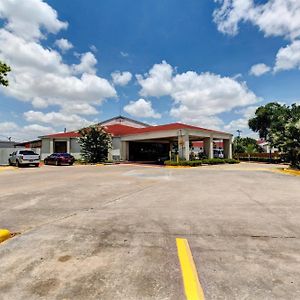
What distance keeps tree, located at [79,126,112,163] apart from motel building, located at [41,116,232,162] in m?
2.16

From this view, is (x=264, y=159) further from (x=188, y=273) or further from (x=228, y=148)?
(x=188, y=273)

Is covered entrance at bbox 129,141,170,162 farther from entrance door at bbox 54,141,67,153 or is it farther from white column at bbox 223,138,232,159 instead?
entrance door at bbox 54,141,67,153

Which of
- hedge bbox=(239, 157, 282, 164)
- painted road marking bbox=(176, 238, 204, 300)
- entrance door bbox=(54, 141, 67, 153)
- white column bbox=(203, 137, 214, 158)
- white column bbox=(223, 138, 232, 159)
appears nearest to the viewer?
painted road marking bbox=(176, 238, 204, 300)

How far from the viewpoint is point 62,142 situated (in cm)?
3797

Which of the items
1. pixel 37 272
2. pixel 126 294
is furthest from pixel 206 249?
pixel 37 272

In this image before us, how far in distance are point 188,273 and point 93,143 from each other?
29313 mm

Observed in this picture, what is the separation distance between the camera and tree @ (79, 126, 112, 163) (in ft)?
103

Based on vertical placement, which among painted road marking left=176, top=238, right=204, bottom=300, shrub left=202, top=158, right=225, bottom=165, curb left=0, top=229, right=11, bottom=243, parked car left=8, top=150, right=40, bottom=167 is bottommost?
painted road marking left=176, top=238, right=204, bottom=300

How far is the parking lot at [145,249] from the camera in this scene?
3.04 meters

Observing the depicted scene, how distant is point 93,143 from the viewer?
31.6 m

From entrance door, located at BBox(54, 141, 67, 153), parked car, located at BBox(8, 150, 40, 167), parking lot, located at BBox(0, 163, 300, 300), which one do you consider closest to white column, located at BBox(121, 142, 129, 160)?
entrance door, located at BBox(54, 141, 67, 153)

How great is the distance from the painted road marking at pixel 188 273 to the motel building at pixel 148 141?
78.3 feet

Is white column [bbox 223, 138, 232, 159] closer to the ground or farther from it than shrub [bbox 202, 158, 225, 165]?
farther from it

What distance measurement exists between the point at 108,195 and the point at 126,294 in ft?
21.9
